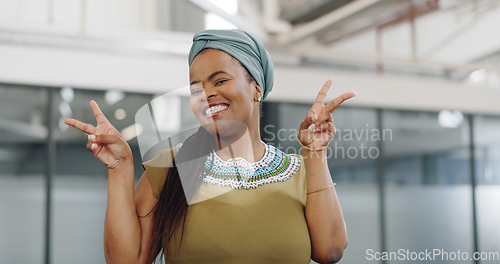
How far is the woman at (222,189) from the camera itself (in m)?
0.98

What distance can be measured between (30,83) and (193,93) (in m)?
3.39

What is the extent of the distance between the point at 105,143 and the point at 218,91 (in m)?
0.25

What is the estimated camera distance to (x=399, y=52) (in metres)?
5.14

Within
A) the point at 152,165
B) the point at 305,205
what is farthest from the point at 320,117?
the point at 152,165

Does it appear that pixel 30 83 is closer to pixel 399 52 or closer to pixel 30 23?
pixel 30 23

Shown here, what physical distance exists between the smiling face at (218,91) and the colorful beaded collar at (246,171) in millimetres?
82

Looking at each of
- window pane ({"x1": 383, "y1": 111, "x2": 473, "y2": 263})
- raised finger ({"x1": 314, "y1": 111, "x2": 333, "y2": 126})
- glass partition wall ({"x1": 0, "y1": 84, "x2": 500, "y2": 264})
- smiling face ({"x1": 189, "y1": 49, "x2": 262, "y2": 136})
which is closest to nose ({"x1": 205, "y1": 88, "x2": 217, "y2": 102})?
smiling face ({"x1": 189, "y1": 49, "x2": 262, "y2": 136})

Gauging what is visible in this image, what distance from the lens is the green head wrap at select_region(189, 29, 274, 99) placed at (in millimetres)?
1029

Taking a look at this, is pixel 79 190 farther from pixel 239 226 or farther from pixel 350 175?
pixel 239 226
